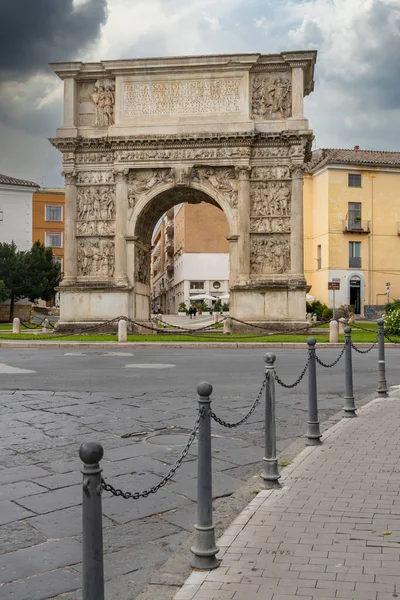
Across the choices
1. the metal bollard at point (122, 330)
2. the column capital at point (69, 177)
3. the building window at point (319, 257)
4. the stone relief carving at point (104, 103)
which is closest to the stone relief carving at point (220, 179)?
the stone relief carving at point (104, 103)

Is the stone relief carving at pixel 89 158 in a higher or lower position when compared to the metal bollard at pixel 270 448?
higher

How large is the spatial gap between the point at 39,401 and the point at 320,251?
4566 cm

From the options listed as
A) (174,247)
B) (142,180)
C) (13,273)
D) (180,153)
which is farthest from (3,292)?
(174,247)

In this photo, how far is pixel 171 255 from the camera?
277 feet

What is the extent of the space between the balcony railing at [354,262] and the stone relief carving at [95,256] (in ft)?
87.0

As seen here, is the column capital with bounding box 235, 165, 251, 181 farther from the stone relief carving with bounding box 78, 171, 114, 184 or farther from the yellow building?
the yellow building

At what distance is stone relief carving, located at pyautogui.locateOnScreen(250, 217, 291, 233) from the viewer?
2869 cm

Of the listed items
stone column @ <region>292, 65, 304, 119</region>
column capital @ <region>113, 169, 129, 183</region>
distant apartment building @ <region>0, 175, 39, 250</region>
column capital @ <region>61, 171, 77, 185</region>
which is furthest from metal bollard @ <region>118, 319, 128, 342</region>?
distant apartment building @ <region>0, 175, 39, 250</region>

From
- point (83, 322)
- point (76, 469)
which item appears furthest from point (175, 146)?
point (76, 469)

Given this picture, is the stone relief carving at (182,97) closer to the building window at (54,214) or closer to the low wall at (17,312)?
the low wall at (17,312)

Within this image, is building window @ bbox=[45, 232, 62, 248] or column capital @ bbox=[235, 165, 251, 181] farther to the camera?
building window @ bbox=[45, 232, 62, 248]

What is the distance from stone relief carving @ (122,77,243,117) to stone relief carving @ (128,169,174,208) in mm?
2399

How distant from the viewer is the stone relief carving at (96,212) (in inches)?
1165

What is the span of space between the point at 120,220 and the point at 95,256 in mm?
1920
